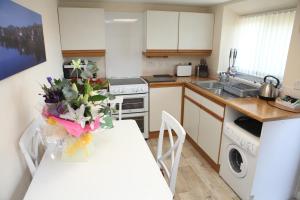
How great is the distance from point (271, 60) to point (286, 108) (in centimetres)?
94

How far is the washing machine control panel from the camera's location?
176cm

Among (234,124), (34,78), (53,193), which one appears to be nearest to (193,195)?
(234,124)

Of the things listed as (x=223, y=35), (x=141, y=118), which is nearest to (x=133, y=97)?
(x=141, y=118)

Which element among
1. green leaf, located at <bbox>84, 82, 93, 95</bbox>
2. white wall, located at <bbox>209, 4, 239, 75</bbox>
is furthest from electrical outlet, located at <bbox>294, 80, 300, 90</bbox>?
green leaf, located at <bbox>84, 82, 93, 95</bbox>

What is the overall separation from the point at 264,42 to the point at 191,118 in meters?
1.39

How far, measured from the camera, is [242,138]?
1.87 meters

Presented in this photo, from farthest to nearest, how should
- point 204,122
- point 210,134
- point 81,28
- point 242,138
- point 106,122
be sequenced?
point 81,28 → point 204,122 → point 210,134 → point 242,138 → point 106,122

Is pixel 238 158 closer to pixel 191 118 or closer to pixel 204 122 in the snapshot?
pixel 204 122

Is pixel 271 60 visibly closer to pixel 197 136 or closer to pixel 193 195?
pixel 197 136

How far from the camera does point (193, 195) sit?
204 cm

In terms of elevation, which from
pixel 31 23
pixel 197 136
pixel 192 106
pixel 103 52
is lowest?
pixel 197 136

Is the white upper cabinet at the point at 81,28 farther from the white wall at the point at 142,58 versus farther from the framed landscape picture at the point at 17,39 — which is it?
the framed landscape picture at the point at 17,39

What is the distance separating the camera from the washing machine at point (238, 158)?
1.80m

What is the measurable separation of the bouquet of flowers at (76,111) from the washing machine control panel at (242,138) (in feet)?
4.21
